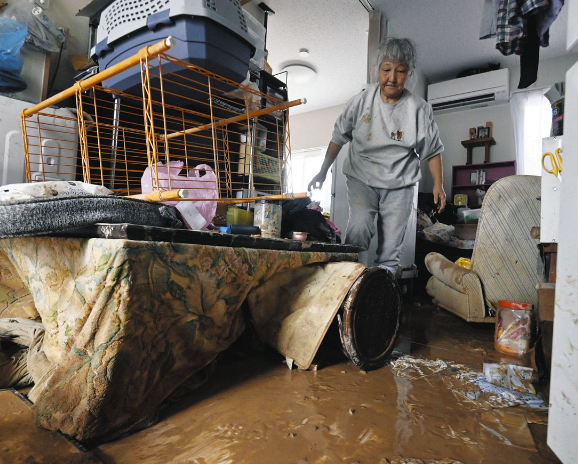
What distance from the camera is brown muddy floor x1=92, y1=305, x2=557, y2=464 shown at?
68 centimetres

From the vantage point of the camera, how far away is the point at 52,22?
1.75m

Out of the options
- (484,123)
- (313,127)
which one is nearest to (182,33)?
(484,123)

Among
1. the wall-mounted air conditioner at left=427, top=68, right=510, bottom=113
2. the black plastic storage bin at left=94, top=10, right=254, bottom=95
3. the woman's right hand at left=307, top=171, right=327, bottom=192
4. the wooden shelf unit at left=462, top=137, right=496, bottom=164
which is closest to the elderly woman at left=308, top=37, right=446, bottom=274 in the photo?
the woman's right hand at left=307, top=171, right=327, bottom=192

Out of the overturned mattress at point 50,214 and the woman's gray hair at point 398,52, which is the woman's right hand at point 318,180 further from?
the overturned mattress at point 50,214

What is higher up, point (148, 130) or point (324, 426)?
point (148, 130)

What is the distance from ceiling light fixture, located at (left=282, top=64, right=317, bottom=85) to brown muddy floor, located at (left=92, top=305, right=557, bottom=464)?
448 centimetres

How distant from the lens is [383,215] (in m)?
1.92

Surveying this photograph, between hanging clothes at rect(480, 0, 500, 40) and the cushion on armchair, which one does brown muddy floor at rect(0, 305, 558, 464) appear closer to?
the cushion on armchair

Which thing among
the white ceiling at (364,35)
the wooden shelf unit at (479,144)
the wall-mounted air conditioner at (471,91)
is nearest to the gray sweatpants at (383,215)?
the white ceiling at (364,35)

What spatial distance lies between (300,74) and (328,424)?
4.90m

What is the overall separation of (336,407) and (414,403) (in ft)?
0.76

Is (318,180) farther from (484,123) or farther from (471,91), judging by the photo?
(484,123)

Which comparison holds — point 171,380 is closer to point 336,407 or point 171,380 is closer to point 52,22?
point 336,407

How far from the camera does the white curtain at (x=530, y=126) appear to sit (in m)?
4.39
